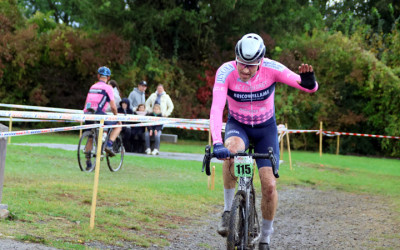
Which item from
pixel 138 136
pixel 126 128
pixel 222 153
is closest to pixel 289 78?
pixel 222 153

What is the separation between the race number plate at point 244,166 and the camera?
5625mm

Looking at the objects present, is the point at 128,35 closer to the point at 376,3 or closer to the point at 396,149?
the point at 396,149

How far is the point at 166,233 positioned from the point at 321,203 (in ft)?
14.4

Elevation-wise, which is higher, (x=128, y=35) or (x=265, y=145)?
(x=128, y=35)

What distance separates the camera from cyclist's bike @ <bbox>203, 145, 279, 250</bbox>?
17.9ft

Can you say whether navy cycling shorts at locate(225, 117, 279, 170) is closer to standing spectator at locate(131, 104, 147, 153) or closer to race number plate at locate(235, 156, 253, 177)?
race number plate at locate(235, 156, 253, 177)

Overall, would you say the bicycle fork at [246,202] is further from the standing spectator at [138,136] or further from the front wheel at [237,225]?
the standing spectator at [138,136]

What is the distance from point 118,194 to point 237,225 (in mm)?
4769

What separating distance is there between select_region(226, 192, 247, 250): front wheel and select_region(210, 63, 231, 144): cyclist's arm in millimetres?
598

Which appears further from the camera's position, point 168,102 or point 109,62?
point 109,62

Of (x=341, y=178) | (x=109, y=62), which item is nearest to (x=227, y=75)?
(x=341, y=178)

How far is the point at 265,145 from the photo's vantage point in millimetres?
6441

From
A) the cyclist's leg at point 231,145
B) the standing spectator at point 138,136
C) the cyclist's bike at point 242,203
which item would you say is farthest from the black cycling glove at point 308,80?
the standing spectator at point 138,136

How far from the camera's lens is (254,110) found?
642cm
